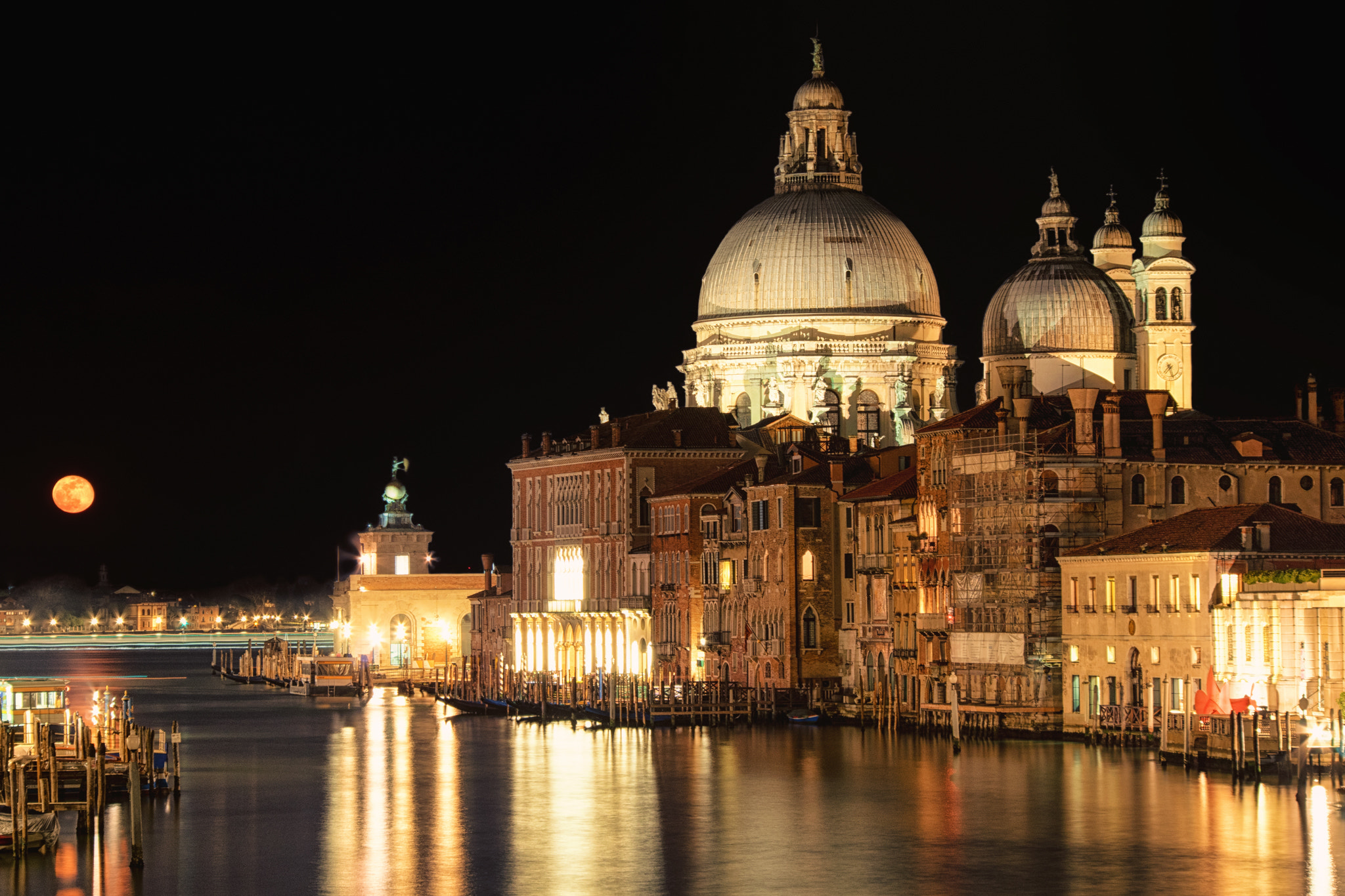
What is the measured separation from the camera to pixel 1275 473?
6938 cm

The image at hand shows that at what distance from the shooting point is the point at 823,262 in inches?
4033

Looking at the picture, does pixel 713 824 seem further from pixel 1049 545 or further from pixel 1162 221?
pixel 1162 221

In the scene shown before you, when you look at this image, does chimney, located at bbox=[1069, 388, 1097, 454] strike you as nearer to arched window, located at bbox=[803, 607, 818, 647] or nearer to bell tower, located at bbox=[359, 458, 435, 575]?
arched window, located at bbox=[803, 607, 818, 647]

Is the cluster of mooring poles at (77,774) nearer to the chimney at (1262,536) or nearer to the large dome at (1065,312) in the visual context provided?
the chimney at (1262,536)

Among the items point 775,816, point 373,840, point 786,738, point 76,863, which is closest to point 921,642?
point 786,738

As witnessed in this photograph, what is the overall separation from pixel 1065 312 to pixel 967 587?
23.9m

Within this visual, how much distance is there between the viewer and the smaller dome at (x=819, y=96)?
344ft

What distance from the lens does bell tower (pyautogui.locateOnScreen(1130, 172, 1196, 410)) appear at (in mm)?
91688

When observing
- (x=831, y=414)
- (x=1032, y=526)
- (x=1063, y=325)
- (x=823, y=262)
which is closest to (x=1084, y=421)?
(x=1032, y=526)

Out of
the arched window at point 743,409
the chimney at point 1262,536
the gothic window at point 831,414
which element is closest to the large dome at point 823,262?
the arched window at point 743,409

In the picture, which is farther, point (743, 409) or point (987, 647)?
point (743, 409)

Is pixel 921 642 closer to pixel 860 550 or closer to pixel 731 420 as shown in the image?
pixel 860 550

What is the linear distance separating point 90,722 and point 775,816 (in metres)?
24.0

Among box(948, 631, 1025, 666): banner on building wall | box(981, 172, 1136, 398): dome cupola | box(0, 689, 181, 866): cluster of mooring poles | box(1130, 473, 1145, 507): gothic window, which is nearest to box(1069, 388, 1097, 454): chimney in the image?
box(1130, 473, 1145, 507): gothic window
